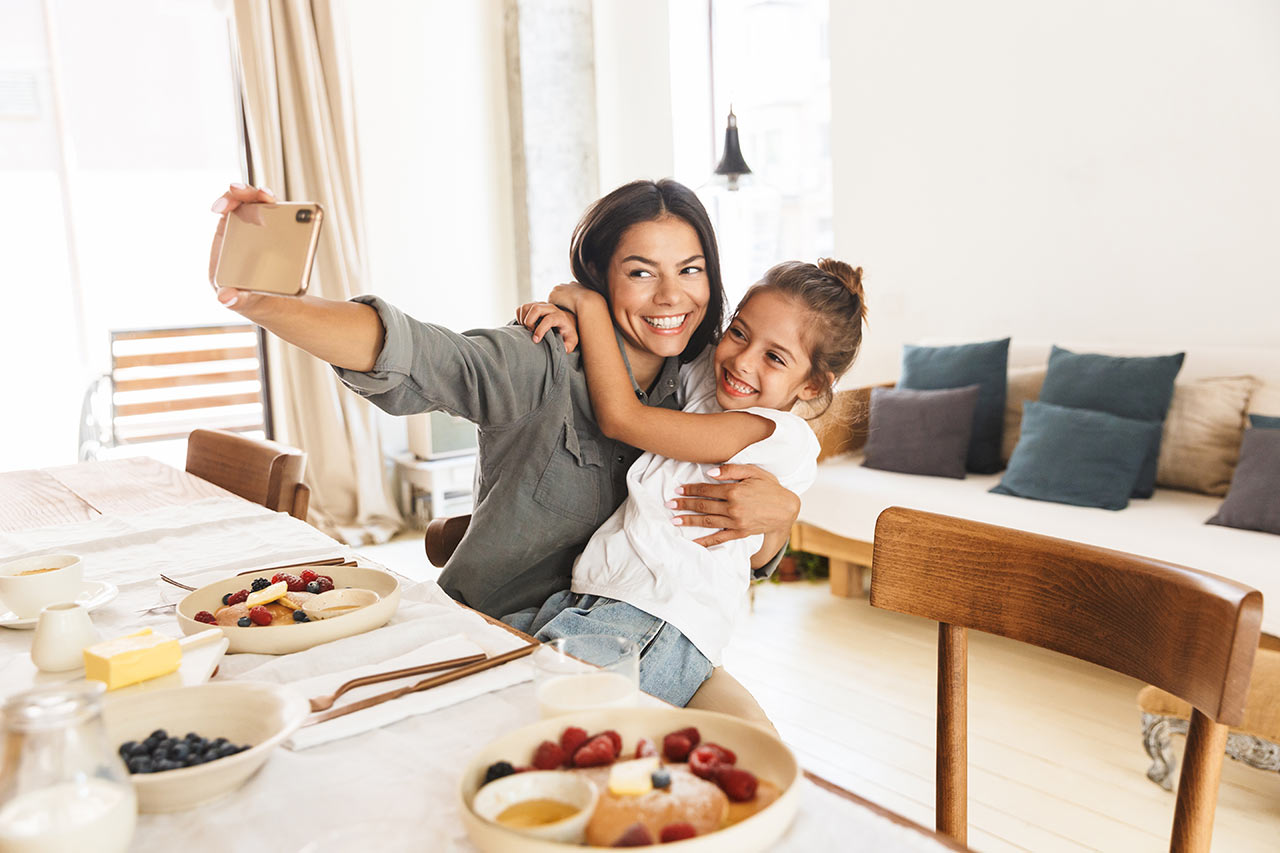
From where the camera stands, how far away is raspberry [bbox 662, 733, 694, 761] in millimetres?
682

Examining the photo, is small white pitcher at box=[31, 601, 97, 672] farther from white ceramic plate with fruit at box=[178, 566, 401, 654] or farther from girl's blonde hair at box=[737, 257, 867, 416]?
girl's blonde hair at box=[737, 257, 867, 416]

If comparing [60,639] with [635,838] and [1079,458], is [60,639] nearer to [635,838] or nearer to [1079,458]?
[635,838]

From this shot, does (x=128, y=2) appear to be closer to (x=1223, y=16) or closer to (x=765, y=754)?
(x=1223, y=16)

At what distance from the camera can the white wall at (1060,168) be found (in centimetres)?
302

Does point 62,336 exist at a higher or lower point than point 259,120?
lower

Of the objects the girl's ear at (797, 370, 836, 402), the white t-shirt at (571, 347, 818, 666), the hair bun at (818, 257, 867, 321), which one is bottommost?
the white t-shirt at (571, 347, 818, 666)

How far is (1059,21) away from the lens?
336 cm

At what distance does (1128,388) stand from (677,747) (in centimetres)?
266

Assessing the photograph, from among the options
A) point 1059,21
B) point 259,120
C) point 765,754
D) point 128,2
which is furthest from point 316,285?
point 765,754

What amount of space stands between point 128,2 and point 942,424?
3.79m

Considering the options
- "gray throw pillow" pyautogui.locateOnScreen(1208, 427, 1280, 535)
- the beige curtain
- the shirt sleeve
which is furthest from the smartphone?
the beige curtain

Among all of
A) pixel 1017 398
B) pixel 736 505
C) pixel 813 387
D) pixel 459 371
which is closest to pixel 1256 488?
pixel 1017 398

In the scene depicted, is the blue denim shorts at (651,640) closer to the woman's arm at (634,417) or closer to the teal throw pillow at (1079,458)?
the woman's arm at (634,417)

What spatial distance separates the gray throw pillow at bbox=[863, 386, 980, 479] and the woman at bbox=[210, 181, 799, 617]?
190 cm
